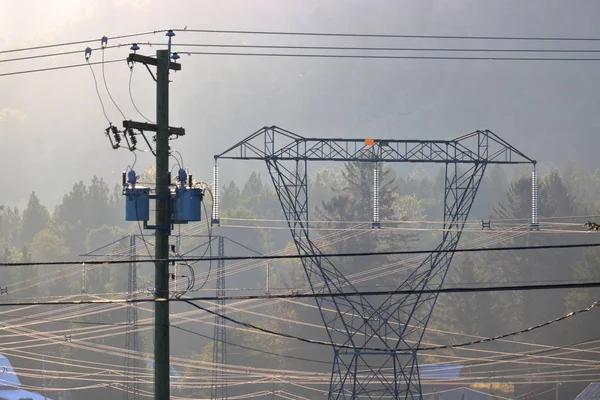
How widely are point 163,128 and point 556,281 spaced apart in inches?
3661

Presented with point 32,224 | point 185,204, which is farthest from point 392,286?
point 32,224

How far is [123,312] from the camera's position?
309 feet

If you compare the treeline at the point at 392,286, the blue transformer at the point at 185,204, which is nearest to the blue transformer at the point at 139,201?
the blue transformer at the point at 185,204

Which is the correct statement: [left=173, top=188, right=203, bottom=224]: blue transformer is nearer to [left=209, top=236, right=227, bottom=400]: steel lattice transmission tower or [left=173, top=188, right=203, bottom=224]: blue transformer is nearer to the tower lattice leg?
the tower lattice leg

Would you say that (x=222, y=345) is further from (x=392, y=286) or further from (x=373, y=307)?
(x=392, y=286)

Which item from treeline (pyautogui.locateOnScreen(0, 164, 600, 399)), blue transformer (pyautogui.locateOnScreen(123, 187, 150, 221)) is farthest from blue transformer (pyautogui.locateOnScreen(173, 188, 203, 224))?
treeline (pyautogui.locateOnScreen(0, 164, 600, 399))

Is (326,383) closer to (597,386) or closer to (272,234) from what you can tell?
(597,386)

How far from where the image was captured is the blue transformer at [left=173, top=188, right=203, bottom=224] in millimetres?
17609

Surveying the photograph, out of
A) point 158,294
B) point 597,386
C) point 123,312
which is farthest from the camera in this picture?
point 123,312

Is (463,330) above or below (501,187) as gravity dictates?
below

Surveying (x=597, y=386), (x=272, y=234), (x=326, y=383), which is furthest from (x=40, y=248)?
(x=597, y=386)

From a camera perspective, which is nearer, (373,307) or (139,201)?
(139,201)

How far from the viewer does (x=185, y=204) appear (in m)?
17.7

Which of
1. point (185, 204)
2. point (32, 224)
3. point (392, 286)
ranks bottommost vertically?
point (392, 286)
